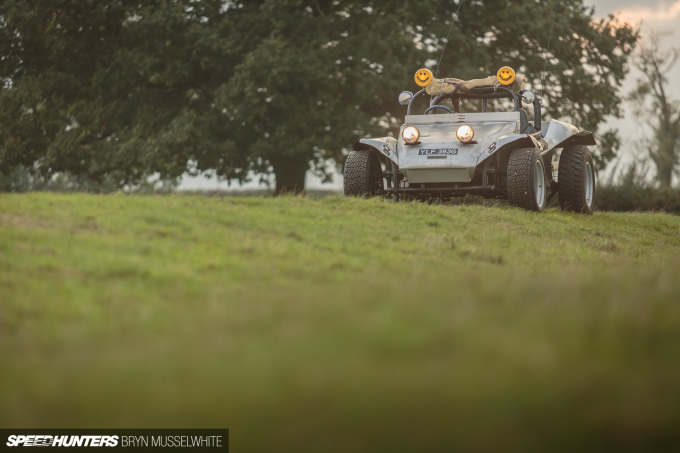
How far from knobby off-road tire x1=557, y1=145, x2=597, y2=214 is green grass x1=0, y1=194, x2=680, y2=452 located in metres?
6.94

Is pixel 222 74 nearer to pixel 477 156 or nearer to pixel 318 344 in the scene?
pixel 477 156

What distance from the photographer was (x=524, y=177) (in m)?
14.0

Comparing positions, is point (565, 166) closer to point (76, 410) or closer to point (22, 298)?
point (22, 298)

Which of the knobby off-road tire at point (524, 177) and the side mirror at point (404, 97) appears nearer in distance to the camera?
the knobby off-road tire at point (524, 177)

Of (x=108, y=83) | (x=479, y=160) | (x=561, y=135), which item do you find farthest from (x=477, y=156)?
(x=108, y=83)

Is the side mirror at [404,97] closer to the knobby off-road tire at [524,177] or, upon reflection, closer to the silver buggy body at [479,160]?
the silver buggy body at [479,160]

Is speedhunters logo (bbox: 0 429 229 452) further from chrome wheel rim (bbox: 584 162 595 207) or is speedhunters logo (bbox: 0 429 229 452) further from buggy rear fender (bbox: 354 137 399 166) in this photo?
chrome wheel rim (bbox: 584 162 595 207)

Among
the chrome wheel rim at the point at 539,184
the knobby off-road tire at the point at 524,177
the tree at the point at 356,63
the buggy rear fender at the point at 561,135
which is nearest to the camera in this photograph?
the knobby off-road tire at the point at 524,177

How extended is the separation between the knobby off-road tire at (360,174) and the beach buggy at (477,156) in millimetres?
16

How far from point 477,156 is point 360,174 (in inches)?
81.0

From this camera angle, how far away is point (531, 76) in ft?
86.0

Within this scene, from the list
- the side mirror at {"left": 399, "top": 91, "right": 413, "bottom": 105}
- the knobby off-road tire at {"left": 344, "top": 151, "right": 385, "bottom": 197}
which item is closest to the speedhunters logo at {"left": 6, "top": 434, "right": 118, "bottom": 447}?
the knobby off-road tire at {"left": 344, "top": 151, "right": 385, "bottom": 197}

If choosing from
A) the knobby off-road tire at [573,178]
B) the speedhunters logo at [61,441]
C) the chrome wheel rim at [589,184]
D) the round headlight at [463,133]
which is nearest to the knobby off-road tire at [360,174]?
the round headlight at [463,133]

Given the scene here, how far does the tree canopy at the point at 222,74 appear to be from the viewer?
→ 22.6m
